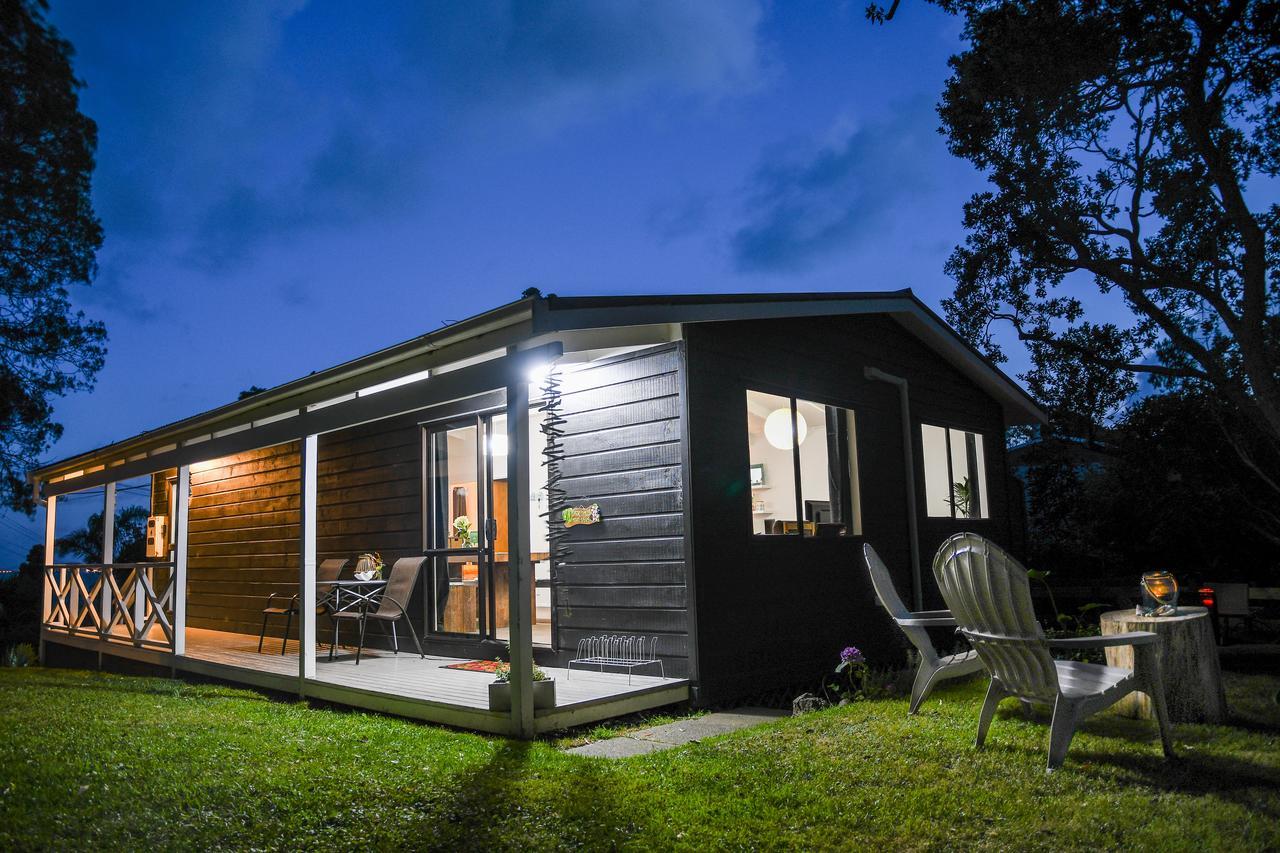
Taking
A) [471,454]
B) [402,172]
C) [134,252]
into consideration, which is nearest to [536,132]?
[402,172]

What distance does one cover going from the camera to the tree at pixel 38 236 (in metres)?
14.2

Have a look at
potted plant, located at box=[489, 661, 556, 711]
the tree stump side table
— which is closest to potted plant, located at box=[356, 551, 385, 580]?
potted plant, located at box=[489, 661, 556, 711]

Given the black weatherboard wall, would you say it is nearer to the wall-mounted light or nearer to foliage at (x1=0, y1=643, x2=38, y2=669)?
the wall-mounted light

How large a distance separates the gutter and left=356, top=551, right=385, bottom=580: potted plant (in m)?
4.69

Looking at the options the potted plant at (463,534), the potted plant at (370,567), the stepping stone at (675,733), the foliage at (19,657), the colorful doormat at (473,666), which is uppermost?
the potted plant at (463,534)

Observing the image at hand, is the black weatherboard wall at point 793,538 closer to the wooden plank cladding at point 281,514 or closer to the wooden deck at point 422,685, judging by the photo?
the wooden deck at point 422,685

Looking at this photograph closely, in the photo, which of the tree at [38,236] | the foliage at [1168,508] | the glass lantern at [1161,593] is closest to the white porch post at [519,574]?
the glass lantern at [1161,593]

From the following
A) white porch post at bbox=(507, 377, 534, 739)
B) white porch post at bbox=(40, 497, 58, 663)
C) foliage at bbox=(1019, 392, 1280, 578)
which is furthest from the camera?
foliage at bbox=(1019, 392, 1280, 578)

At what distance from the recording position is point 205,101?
7700 centimetres

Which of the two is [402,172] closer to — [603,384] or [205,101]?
[205,101]

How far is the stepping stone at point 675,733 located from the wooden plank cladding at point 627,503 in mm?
459

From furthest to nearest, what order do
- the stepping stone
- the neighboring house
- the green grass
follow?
the neighboring house, the stepping stone, the green grass

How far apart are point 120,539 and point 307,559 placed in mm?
16228

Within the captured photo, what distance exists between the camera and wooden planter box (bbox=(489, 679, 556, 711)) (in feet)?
15.3
